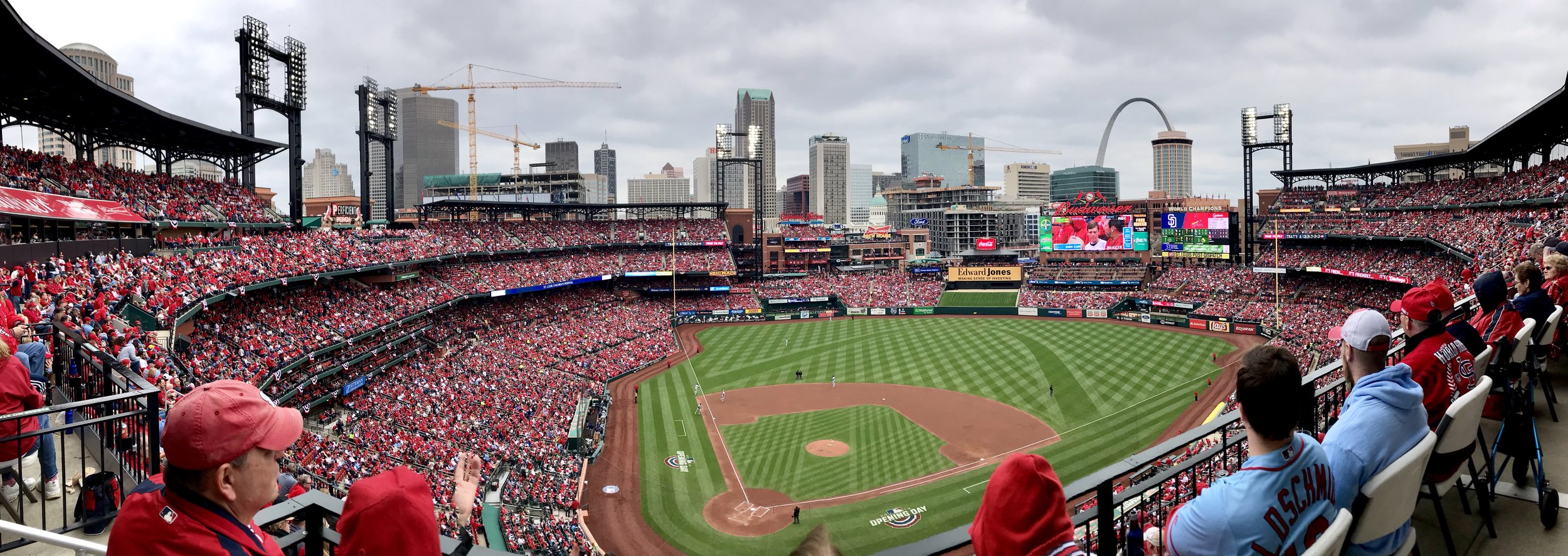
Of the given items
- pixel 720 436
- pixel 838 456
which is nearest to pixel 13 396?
pixel 838 456

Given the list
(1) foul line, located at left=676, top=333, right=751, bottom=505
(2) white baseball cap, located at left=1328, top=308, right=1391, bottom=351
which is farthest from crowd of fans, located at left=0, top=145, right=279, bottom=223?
(2) white baseball cap, located at left=1328, top=308, right=1391, bottom=351

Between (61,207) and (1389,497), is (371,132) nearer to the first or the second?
(61,207)

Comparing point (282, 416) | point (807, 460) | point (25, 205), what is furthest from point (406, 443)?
point (282, 416)

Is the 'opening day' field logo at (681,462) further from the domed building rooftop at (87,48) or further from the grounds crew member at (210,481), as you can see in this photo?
the domed building rooftop at (87,48)

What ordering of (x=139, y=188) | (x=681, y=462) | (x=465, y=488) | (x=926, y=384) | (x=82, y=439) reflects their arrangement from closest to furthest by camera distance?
1. (x=465, y=488)
2. (x=82, y=439)
3. (x=681, y=462)
4. (x=139, y=188)
5. (x=926, y=384)

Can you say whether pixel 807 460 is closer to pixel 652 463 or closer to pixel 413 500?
pixel 652 463

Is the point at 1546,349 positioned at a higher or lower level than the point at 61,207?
lower

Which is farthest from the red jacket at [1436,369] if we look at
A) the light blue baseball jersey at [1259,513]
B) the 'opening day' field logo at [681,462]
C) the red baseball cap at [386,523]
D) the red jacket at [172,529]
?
the 'opening day' field logo at [681,462]
